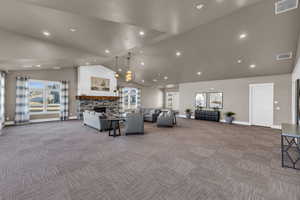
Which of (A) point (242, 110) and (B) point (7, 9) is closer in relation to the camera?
(B) point (7, 9)

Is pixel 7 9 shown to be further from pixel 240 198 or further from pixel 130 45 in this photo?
pixel 240 198

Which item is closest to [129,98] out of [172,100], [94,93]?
[94,93]

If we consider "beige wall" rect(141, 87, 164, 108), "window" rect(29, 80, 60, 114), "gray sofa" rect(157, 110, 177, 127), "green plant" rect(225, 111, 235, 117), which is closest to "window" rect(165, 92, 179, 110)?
"beige wall" rect(141, 87, 164, 108)

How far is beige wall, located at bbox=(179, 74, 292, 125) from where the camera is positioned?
648 centimetres

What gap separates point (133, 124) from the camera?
525 centimetres

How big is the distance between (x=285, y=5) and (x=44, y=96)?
11120mm

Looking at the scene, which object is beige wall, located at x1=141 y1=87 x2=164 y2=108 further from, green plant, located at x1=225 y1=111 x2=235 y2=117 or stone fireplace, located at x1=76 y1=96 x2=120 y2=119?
green plant, located at x1=225 y1=111 x2=235 y2=117

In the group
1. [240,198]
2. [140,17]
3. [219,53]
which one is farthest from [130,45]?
[240,198]

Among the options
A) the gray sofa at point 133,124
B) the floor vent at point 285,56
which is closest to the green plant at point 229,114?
the floor vent at point 285,56

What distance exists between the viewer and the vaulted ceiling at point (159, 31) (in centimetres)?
284

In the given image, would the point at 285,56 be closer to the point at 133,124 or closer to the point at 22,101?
the point at 133,124

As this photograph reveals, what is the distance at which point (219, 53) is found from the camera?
5688 mm

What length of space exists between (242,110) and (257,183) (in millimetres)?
6653

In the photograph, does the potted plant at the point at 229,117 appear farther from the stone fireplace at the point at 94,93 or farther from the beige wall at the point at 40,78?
the beige wall at the point at 40,78
